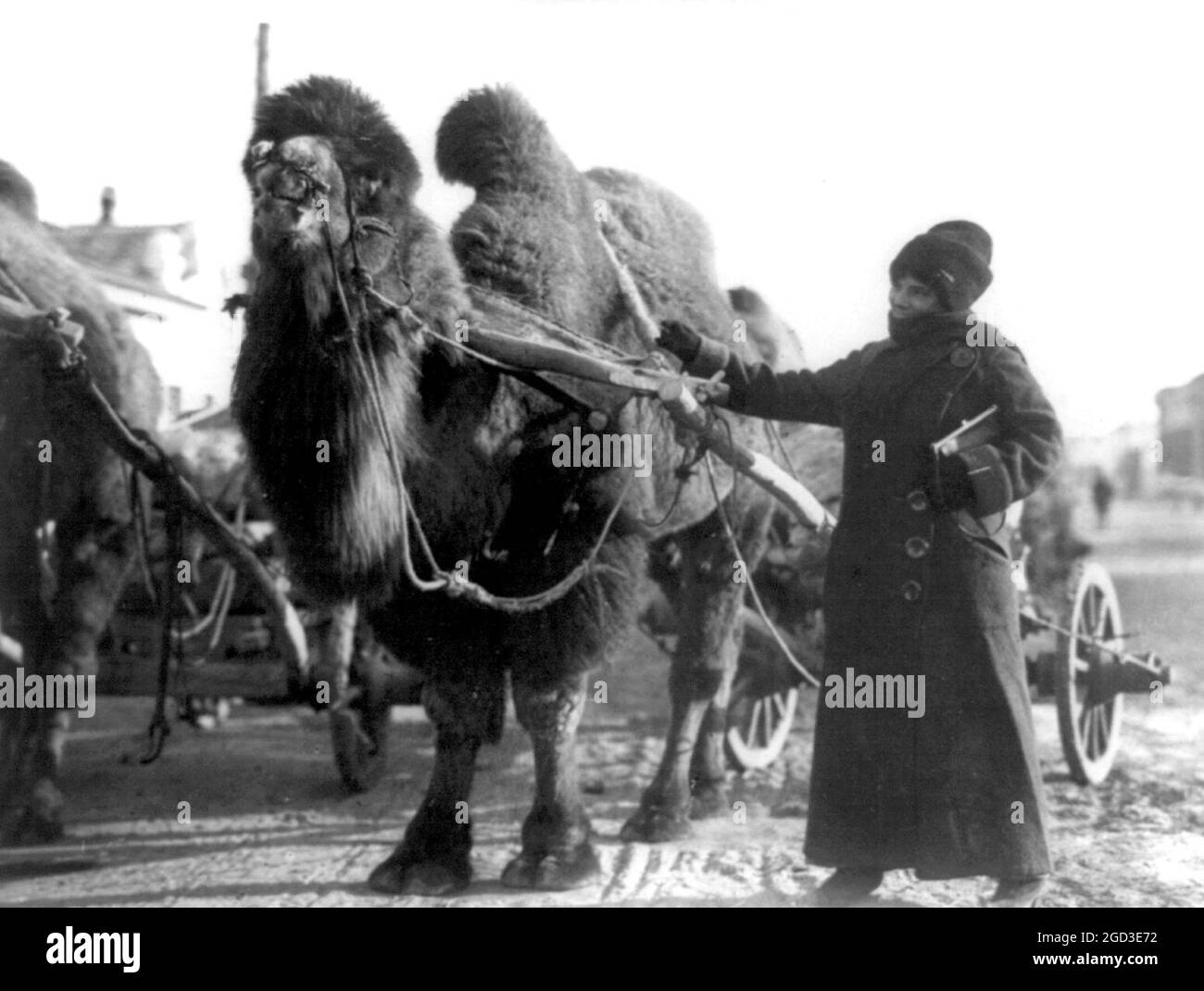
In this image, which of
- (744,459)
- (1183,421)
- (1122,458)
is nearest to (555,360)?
(744,459)

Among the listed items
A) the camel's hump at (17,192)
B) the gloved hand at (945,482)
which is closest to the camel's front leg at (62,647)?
the camel's hump at (17,192)

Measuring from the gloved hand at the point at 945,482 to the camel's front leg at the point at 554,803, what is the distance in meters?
1.27

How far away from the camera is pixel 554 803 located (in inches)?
168

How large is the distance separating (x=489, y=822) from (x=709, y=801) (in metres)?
0.86

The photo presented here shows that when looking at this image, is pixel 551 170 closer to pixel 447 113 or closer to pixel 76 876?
pixel 447 113

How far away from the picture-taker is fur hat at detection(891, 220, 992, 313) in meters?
3.68

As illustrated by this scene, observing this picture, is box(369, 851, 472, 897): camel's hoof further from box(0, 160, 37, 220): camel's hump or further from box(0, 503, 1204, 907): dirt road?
box(0, 160, 37, 220): camel's hump

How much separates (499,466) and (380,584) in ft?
1.62

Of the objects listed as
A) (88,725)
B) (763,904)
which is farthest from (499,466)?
(88,725)

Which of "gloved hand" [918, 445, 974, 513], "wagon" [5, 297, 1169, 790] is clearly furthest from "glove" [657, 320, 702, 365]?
"gloved hand" [918, 445, 974, 513]

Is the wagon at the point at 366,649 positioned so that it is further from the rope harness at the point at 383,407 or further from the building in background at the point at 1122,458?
the rope harness at the point at 383,407

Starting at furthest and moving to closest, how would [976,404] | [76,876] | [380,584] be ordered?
[76,876], [380,584], [976,404]

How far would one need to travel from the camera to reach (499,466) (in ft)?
13.4

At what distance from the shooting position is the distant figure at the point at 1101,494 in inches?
302
